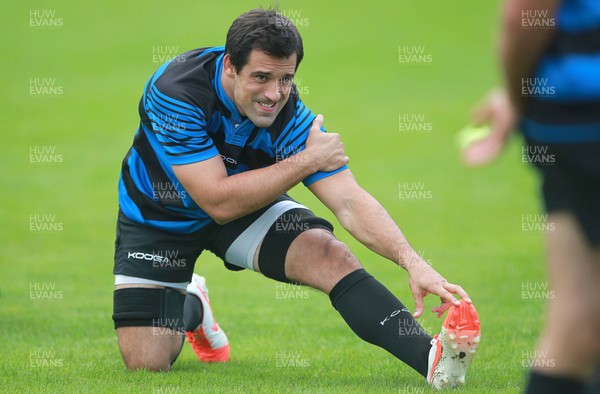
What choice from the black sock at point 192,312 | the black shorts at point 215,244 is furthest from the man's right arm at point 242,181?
the black sock at point 192,312

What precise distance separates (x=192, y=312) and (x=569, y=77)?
403 centimetres

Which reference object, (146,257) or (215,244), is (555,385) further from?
(146,257)

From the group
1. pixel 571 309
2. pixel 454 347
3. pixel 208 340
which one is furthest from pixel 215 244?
pixel 571 309

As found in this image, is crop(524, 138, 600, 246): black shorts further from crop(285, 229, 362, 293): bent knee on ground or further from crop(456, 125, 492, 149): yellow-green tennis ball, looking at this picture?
crop(285, 229, 362, 293): bent knee on ground

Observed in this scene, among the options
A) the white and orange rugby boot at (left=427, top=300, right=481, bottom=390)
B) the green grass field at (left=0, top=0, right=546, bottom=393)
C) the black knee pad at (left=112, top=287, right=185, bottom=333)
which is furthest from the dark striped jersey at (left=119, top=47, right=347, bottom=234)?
the white and orange rugby boot at (left=427, top=300, right=481, bottom=390)

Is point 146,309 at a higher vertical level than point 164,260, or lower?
lower

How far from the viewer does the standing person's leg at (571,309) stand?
2838mm

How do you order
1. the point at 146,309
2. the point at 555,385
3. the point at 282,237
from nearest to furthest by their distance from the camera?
the point at 555,385, the point at 282,237, the point at 146,309

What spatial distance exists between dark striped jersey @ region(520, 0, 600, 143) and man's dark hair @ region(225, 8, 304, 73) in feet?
8.36

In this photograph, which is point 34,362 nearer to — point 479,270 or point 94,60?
point 479,270

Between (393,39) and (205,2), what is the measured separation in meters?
5.18

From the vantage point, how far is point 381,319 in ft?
17.1

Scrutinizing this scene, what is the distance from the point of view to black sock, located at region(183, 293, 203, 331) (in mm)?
6352

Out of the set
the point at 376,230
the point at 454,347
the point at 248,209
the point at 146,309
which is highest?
the point at 248,209
